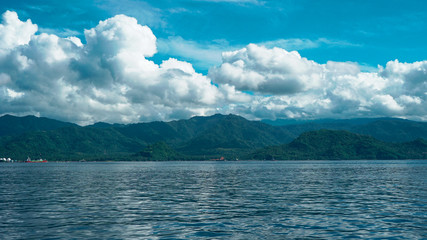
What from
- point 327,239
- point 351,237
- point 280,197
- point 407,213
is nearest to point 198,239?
point 327,239

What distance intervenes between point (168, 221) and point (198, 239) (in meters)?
10.3

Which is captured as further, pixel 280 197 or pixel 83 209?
pixel 280 197

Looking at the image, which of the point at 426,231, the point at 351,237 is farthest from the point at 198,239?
the point at 426,231

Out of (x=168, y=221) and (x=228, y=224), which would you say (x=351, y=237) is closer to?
(x=228, y=224)

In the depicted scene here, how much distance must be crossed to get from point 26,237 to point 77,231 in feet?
15.7

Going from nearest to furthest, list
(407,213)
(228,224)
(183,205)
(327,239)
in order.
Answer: (327,239), (228,224), (407,213), (183,205)

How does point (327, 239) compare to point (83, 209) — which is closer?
point (327, 239)

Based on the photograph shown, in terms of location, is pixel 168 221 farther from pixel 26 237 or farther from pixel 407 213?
pixel 407 213

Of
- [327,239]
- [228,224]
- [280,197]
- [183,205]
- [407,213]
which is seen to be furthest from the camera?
[280,197]

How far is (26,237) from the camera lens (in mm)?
34719

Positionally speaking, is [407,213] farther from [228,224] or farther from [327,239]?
[228,224]

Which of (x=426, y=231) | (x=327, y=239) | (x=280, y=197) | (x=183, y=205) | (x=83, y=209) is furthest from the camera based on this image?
(x=280, y=197)

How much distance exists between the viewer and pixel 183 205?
189 feet

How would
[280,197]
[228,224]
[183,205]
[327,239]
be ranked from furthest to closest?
[280,197] < [183,205] < [228,224] < [327,239]
